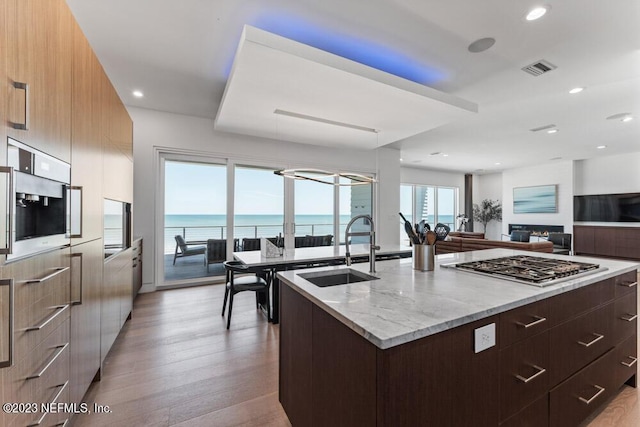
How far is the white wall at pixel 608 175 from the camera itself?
6.90 metres

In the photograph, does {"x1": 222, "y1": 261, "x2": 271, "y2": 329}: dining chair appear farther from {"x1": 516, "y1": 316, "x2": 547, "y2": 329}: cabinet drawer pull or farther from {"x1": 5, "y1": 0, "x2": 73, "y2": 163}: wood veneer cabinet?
{"x1": 516, "y1": 316, "x2": 547, "y2": 329}: cabinet drawer pull

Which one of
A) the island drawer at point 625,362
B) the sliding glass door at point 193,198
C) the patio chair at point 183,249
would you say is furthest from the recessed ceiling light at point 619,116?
the patio chair at point 183,249

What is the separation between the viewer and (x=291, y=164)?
5.47 metres

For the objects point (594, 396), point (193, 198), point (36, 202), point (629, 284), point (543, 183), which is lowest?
point (594, 396)

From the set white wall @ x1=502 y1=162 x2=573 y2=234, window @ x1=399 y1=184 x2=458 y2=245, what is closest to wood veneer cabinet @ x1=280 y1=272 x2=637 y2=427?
window @ x1=399 y1=184 x2=458 y2=245

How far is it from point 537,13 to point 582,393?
104 inches

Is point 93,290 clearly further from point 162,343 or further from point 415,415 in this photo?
point 415,415

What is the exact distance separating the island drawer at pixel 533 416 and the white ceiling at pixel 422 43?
2.59 metres

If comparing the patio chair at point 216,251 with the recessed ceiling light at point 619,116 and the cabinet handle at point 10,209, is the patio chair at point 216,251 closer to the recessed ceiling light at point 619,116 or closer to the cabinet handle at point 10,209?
the cabinet handle at point 10,209

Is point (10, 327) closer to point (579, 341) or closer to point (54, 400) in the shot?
point (54, 400)

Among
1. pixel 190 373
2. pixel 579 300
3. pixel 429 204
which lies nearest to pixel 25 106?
pixel 190 373

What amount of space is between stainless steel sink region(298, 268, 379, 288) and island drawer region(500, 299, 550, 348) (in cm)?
67

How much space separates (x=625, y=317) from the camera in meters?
1.85

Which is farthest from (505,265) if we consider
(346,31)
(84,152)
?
(84,152)
